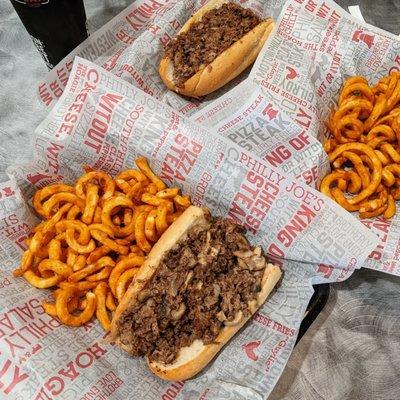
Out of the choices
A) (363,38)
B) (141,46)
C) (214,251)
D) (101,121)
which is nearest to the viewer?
(214,251)

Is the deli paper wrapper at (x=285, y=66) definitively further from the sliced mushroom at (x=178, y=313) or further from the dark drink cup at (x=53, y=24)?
the sliced mushroom at (x=178, y=313)

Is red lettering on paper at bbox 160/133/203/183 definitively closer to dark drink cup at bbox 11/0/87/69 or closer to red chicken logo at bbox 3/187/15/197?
red chicken logo at bbox 3/187/15/197

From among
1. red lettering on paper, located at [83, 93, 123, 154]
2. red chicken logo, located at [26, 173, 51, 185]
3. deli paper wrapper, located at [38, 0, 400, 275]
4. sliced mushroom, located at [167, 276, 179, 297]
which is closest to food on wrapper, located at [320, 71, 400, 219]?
deli paper wrapper, located at [38, 0, 400, 275]

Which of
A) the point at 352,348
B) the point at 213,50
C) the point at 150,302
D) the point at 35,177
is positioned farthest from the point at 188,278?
the point at 213,50

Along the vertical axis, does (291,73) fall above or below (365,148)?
above

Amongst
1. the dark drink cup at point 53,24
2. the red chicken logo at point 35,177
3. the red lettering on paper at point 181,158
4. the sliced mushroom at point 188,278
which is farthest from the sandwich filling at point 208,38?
the sliced mushroom at point 188,278

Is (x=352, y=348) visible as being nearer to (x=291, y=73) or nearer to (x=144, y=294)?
(x=144, y=294)

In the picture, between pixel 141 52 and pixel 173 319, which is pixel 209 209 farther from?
pixel 141 52
